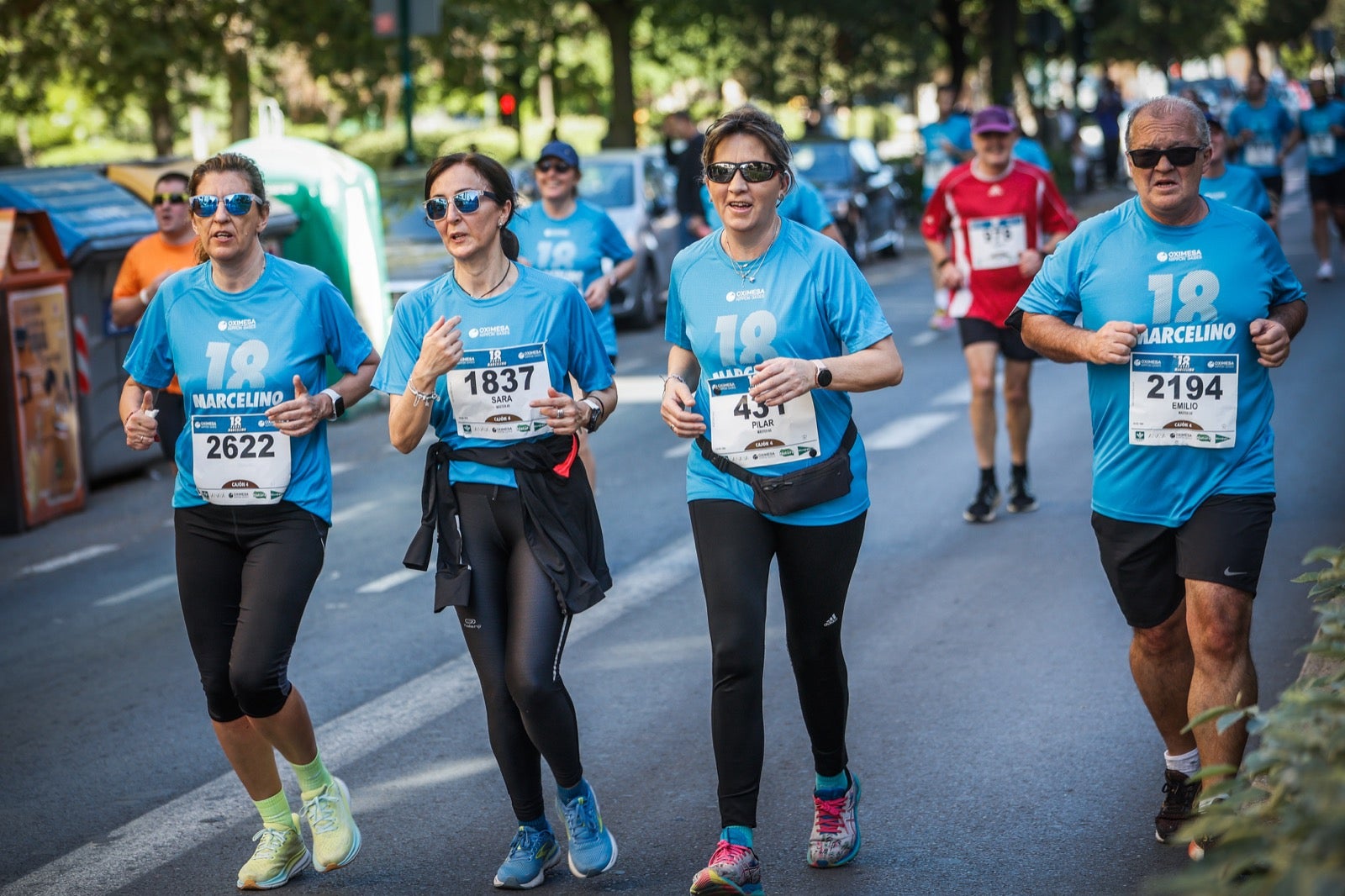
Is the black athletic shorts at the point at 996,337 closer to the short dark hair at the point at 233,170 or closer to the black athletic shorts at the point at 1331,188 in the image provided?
the short dark hair at the point at 233,170

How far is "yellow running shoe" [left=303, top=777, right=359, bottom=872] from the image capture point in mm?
4820

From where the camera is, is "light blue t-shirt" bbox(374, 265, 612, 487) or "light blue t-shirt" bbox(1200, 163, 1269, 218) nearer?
"light blue t-shirt" bbox(374, 265, 612, 487)

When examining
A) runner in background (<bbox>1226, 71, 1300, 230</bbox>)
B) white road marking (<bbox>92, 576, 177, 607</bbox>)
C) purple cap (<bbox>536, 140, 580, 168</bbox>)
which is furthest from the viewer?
runner in background (<bbox>1226, 71, 1300, 230</bbox>)

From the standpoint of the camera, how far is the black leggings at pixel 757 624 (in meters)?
4.44

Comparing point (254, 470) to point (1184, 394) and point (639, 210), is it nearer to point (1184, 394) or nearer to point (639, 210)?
point (1184, 394)

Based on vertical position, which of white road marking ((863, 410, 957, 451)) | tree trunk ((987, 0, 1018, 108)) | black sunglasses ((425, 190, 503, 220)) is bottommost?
white road marking ((863, 410, 957, 451))

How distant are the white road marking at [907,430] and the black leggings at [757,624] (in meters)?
6.60

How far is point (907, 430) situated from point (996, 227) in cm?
283

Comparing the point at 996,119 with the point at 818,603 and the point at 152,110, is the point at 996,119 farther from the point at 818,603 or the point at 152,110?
the point at 152,110

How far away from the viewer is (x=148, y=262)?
9.09 metres

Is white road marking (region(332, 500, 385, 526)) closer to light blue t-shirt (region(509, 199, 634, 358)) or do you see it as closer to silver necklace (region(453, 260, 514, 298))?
light blue t-shirt (region(509, 199, 634, 358))

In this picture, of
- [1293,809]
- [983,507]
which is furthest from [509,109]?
[1293,809]

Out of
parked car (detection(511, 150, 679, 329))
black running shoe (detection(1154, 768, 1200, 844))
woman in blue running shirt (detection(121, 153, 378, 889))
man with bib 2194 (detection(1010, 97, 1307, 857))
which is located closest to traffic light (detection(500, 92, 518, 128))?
parked car (detection(511, 150, 679, 329))

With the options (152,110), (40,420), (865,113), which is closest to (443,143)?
(152,110)
